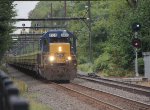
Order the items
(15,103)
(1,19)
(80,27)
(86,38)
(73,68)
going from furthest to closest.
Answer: (80,27) → (86,38) → (73,68) → (1,19) → (15,103)

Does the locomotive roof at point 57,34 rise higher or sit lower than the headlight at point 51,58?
higher

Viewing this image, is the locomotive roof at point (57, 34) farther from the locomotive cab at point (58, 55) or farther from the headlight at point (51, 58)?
the headlight at point (51, 58)

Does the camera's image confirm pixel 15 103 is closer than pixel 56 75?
Yes

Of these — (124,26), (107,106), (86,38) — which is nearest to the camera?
(107,106)

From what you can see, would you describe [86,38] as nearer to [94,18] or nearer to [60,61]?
[94,18]

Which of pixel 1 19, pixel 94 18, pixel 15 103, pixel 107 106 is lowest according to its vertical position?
pixel 107 106

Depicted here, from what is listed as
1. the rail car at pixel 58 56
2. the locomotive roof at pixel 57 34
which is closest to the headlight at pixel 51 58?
the rail car at pixel 58 56

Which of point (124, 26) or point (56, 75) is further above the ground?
point (124, 26)

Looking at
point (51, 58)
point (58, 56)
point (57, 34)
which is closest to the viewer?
point (51, 58)

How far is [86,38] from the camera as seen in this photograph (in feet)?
221

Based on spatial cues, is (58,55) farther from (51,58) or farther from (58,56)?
(51,58)

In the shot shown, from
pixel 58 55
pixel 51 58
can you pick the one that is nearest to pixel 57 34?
pixel 58 55

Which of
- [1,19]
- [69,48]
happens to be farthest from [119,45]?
[1,19]

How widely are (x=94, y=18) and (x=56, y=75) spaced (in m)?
49.8
